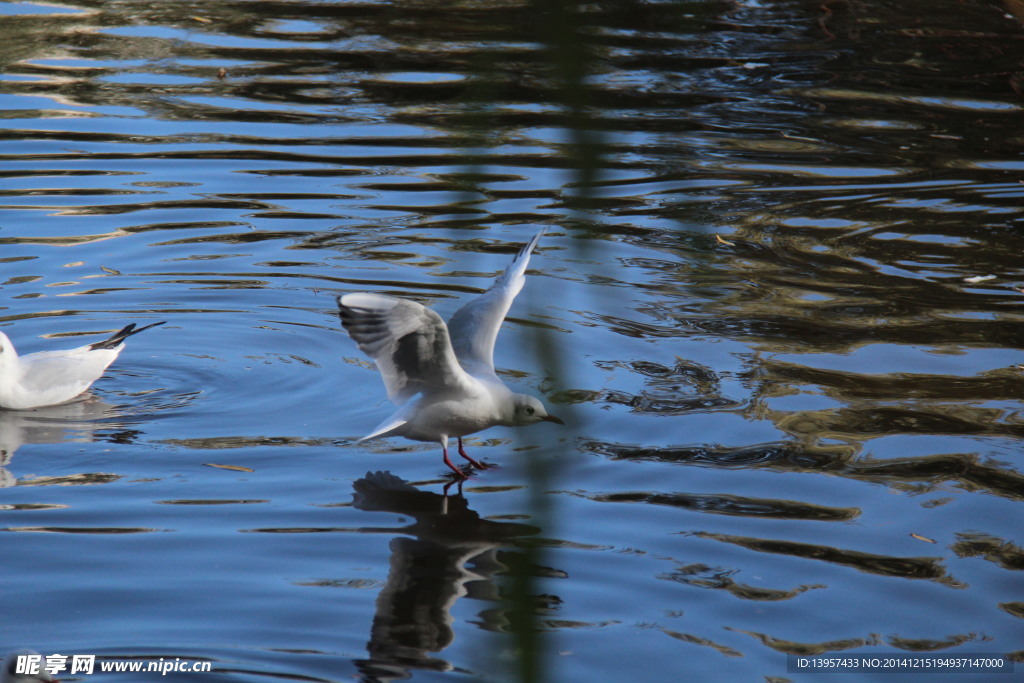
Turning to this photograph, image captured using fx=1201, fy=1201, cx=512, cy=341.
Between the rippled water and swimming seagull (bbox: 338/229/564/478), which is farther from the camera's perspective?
swimming seagull (bbox: 338/229/564/478)

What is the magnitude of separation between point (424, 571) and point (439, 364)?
0.96 metres

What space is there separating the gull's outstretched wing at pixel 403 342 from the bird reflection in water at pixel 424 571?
0.47 m

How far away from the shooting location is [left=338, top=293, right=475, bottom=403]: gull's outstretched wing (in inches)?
172

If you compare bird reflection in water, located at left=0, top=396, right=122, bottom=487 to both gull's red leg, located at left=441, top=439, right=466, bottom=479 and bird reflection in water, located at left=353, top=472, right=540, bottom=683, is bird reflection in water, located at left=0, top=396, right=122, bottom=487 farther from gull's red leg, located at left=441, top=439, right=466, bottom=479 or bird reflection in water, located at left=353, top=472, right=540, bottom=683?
gull's red leg, located at left=441, top=439, right=466, bottom=479

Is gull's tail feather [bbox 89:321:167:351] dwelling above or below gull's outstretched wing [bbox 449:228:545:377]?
below

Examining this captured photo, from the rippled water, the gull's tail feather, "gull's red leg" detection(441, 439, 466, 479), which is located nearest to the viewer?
the rippled water

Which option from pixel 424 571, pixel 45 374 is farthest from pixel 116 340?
pixel 424 571

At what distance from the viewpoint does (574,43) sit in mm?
1037

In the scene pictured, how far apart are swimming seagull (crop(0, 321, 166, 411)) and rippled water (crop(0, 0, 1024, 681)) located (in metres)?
0.11

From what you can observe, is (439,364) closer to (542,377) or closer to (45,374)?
(45,374)

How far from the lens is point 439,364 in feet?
16.4

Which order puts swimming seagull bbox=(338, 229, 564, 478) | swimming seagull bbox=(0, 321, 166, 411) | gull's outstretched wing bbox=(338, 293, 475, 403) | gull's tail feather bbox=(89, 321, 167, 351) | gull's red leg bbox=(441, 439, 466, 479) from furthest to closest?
gull's tail feather bbox=(89, 321, 167, 351)
swimming seagull bbox=(0, 321, 166, 411)
gull's red leg bbox=(441, 439, 466, 479)
swimming seagull bbox=(338, 229, 564, 478)
gull's outstretched wing bbox=(338, 293, 475, 403)

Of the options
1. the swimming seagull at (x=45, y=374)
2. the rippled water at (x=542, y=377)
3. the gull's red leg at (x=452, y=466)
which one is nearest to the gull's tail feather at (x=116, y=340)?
the swimming seagull at (x=45, y=374)

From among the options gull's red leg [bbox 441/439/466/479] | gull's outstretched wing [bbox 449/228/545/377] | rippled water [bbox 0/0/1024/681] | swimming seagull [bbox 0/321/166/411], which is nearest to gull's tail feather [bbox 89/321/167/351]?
swimming seagull [bbox 0/321/166/411]
